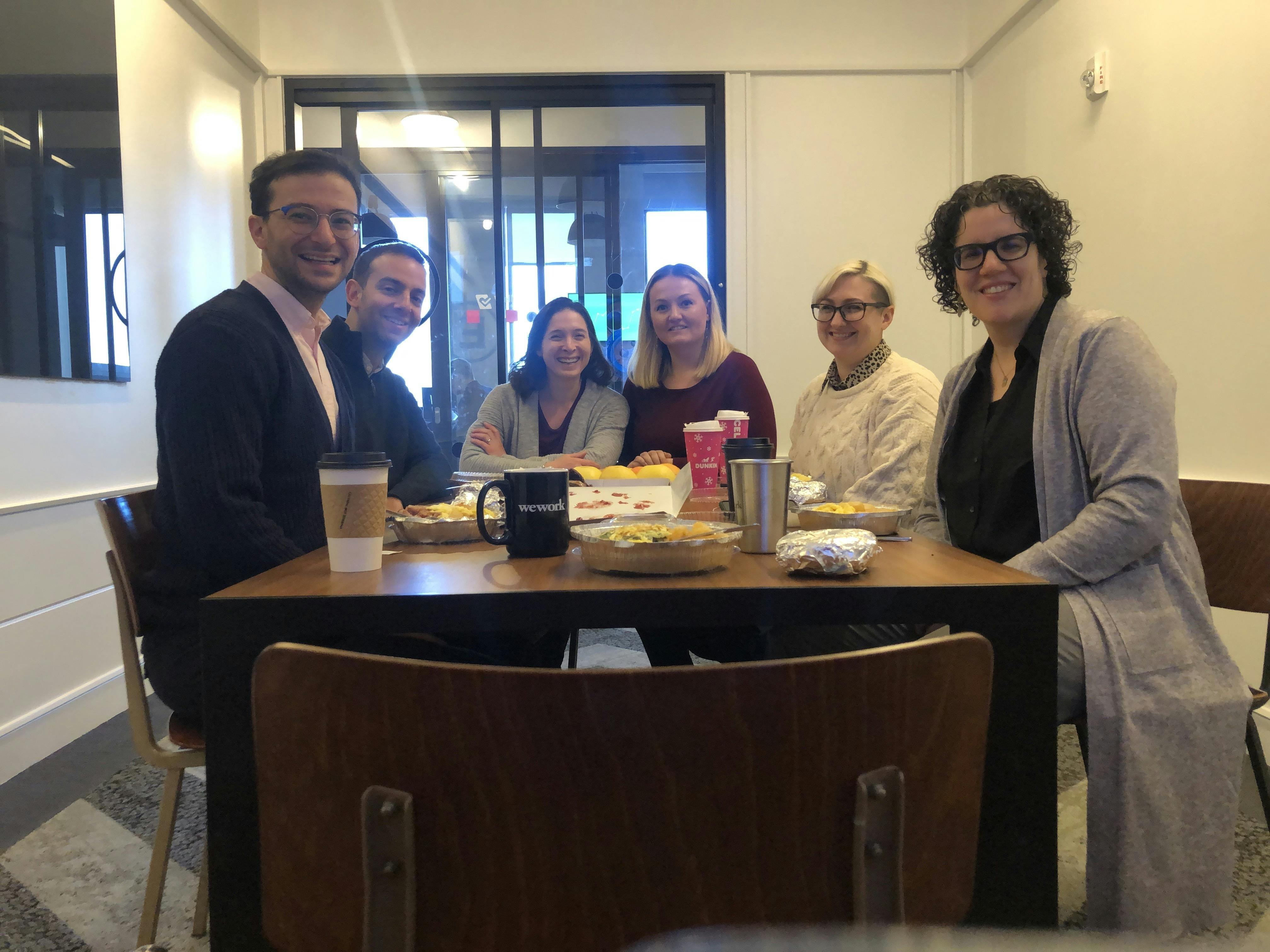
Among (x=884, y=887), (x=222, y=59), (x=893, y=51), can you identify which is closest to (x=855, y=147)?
(x=893, y=51)

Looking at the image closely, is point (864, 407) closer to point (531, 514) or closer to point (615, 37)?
point (531, 514)

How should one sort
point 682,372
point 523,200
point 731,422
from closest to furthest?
point 731,422
point 682,372
point 523,200

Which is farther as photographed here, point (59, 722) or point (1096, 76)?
point (1096, 76)

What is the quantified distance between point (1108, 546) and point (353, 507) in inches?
42.8

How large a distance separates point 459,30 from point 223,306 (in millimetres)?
3328

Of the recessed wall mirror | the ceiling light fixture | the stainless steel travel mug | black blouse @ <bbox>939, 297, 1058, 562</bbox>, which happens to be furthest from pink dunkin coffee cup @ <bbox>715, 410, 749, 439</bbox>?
the ceiling light fixture

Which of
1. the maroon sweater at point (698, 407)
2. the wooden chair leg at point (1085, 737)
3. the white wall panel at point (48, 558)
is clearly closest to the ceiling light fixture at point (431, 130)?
the maroon sweater at point (698, 407)

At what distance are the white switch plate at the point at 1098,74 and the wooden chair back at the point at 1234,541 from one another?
204 cm

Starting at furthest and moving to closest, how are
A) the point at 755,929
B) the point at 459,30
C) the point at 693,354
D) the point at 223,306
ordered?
the point at 459,30
the point at 693,354
the point at 223,306
the point at 755,929

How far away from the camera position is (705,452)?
1720 millimetres

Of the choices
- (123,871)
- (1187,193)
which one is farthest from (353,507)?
(1187,193)

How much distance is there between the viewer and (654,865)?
0.49 metres

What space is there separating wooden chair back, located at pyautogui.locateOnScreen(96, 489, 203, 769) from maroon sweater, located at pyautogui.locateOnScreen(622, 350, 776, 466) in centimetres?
163

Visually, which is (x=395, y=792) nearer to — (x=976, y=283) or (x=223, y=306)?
(x=223, y=306)
